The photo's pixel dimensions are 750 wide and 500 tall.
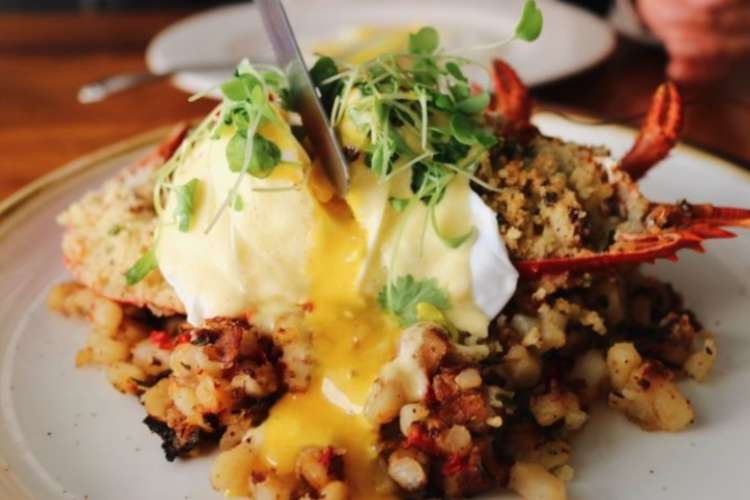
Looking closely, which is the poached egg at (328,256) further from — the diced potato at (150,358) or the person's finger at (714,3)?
the person's finger at (714,3)

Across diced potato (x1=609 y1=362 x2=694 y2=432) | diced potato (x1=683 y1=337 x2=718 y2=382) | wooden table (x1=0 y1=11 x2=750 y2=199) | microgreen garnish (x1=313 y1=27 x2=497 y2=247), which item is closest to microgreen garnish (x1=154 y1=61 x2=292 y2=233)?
microgreen garnish (x1=313 y1=27 x2=497 y2=247)

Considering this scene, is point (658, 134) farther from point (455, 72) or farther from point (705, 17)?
point (705, 17)

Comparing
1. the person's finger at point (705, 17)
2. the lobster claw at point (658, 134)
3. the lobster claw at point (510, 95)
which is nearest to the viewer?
the lobster claw at point (658, 134)

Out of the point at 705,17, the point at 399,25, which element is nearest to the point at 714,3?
the point at 705,17

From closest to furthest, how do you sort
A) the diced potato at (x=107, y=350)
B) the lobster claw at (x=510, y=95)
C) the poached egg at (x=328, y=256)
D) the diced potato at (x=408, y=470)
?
the diced potato at (x=408, y=470) < the poached egg at (x=328, y=256) < the diced potato at (x=107, y=350) < the lobster claw at (x=510, y=95)

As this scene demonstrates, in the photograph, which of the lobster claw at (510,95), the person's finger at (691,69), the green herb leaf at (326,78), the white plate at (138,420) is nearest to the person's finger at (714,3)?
the person's finger at (691,69)

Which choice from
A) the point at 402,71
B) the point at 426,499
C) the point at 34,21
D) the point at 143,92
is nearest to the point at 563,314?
the point at 426,499
